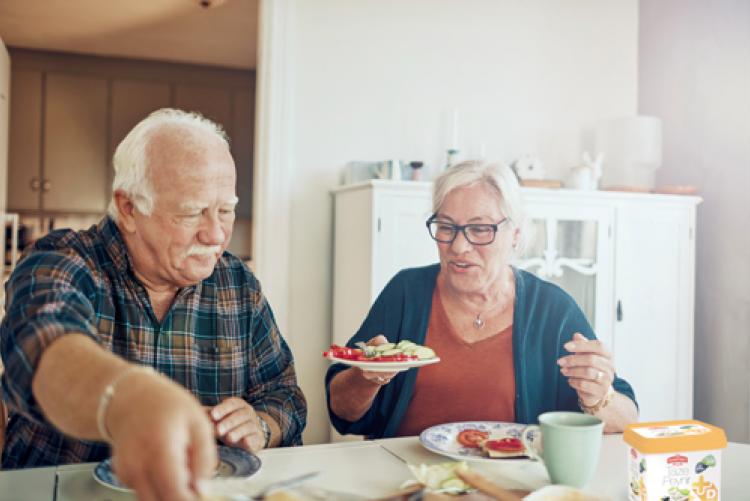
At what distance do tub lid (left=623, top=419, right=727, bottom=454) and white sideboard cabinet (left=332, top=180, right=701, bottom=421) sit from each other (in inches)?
71.8

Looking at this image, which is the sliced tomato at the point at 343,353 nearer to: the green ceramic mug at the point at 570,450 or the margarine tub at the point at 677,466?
the green ceramic mug at the point at 570,450

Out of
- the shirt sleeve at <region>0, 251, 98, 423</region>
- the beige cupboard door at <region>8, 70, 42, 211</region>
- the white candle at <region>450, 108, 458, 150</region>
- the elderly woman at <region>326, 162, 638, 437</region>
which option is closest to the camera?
the shirt sleeve at <region>0, 251, 98, 423</region>

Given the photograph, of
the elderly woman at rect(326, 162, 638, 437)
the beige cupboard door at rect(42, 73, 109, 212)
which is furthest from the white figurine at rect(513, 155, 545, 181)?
the beige cupboard door at rect(42, 73, 109, 212)

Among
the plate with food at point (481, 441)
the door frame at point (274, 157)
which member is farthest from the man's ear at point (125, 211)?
the door frame at point (274, 157)

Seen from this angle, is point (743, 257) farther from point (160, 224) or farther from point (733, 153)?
point (160, 224)

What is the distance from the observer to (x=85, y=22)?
14.4 feet

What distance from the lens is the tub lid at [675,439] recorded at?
0.98 m

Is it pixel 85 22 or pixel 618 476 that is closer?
pixel 618 476

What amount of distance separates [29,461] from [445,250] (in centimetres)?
95

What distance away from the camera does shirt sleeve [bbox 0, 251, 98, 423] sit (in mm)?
848

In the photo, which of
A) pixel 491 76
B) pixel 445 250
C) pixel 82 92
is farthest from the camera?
pixel 82 92

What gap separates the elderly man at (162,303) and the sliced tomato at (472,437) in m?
0.35

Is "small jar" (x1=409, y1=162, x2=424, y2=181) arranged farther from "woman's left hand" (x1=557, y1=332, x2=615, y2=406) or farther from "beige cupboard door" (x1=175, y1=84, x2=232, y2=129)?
"beige cupboard door" (x1=175, y1=84, x2=232, y2=129)

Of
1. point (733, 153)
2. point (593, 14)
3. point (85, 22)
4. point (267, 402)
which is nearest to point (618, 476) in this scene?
point (267, 402)
